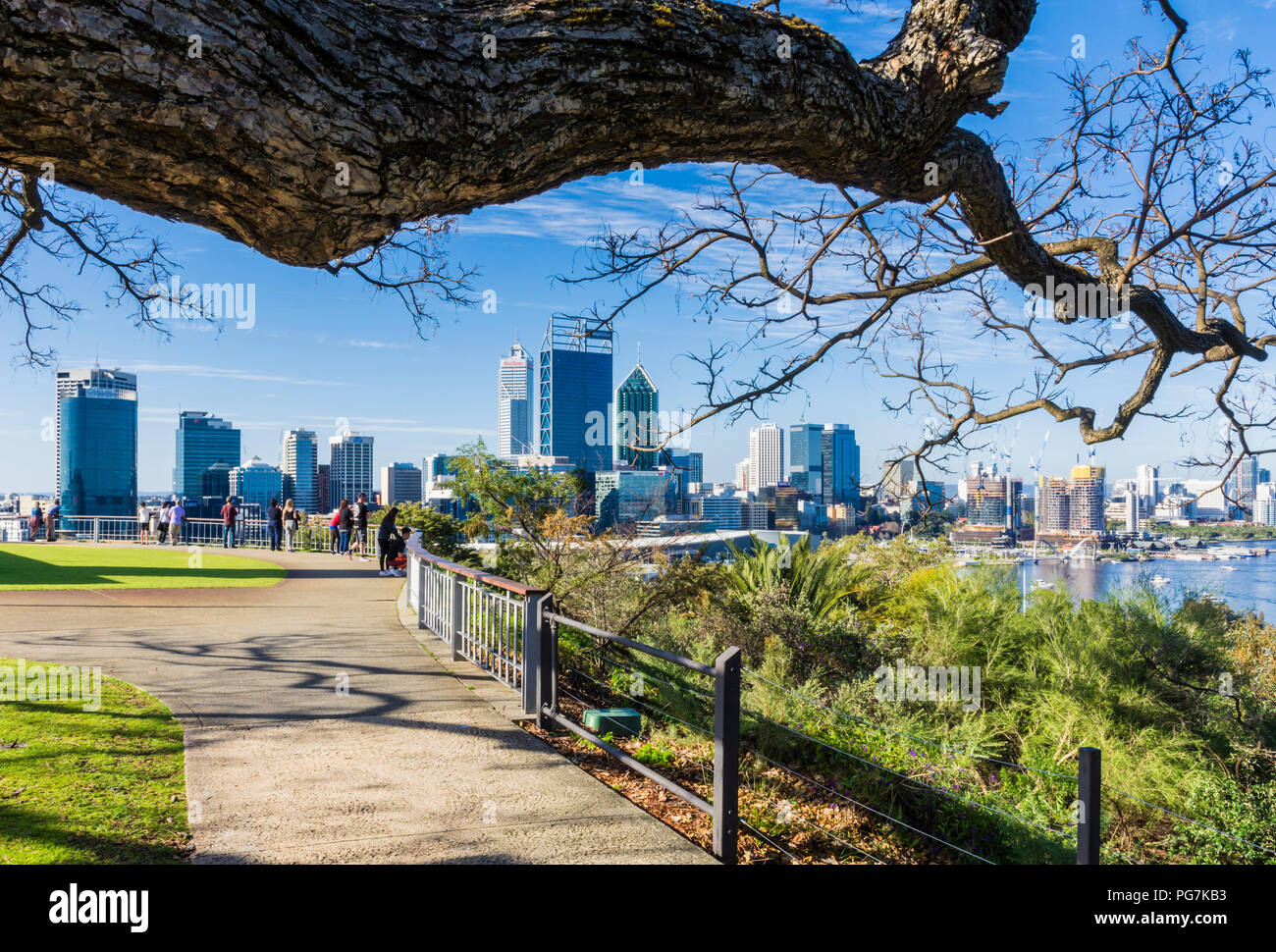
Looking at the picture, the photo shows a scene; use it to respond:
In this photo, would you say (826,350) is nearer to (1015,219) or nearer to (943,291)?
(943,291)

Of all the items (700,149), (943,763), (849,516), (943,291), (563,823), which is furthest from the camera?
(849,516)

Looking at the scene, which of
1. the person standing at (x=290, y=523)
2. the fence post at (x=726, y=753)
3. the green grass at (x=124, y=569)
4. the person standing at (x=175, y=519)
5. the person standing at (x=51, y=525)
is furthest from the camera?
the person standing at (x=51, y=525)

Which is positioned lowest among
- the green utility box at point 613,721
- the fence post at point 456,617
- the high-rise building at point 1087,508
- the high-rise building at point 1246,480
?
the green utility box at point 613,721

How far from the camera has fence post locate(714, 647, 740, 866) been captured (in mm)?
4324

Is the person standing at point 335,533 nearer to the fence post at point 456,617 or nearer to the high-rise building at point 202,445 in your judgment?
the fence post at point 456,617

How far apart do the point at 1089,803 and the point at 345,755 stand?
4.62 metres

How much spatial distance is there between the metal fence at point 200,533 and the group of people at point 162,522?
0.25 ft

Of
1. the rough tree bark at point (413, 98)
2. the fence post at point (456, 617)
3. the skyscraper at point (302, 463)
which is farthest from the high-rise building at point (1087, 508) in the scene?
the skyscraper at point (302, 463)

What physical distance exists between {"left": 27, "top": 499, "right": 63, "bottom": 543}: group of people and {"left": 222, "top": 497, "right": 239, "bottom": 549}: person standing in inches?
267

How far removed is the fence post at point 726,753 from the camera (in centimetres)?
432

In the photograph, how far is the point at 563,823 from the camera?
184 inches

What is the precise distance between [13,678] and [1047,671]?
418 inches

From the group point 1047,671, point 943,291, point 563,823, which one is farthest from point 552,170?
point 1047,671

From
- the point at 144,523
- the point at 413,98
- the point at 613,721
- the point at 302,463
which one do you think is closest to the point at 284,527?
the point at 144,523
